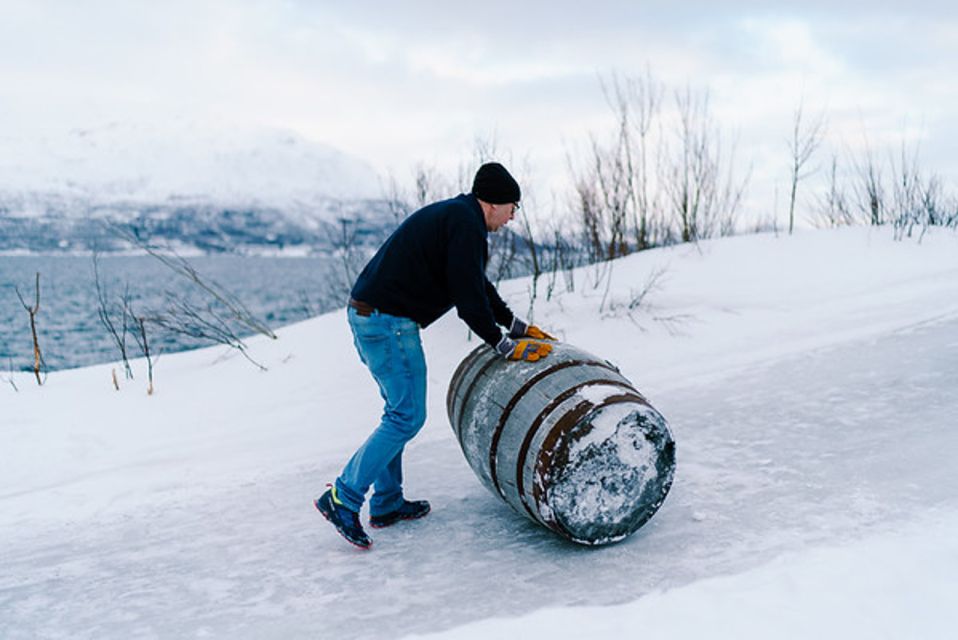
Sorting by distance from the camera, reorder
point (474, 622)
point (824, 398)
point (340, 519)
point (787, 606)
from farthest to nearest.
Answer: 1. point (824, 398)
2. point (340, 519)
3. point (474, 622)
4. point (787, 606)

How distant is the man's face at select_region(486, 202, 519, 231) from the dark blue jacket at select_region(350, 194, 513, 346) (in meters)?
0.07

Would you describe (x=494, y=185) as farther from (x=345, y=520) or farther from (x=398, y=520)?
(x=398, y=520)

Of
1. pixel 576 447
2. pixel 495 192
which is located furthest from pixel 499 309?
pixel 576 447

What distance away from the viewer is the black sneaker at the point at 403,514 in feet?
13.7

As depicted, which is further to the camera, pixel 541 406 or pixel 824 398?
pixel 824 398

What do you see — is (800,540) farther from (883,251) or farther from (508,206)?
(883,251)

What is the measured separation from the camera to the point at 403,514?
4246mm

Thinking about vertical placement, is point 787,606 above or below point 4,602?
above

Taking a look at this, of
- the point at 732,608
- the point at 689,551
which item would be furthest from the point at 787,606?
the point at 689,551

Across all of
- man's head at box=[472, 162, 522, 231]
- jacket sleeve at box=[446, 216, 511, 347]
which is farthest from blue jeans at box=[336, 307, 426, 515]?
man's head at box=[472, 162, 522, 231]

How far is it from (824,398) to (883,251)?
19.7ft

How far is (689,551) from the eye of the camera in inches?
137

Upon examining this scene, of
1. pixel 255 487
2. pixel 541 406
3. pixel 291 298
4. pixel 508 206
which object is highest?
pixel 508 206

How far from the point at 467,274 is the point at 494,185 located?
49 centimetres
